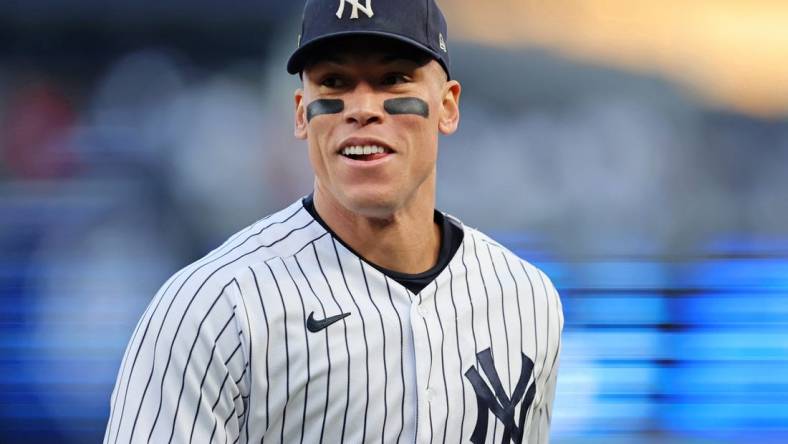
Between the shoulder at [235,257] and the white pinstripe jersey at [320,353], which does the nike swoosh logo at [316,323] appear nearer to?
the white pinstripe jersey at [320,353]

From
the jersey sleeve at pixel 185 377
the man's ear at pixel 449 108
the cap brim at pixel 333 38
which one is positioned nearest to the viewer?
the jersey sleeve at pixel 185 377

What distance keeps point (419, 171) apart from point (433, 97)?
16cm

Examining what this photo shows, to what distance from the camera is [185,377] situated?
5.89ft

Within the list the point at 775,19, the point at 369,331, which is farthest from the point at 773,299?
the point at 369,331

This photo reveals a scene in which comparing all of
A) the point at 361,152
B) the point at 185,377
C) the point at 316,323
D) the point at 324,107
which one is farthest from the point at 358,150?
the point at 185,377

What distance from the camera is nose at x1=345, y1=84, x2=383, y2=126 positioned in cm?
196

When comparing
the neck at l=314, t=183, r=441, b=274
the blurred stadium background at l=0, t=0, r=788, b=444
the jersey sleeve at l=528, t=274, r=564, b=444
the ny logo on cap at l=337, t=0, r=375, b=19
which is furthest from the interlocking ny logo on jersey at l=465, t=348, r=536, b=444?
the blurred stadium background at l=0, t=0, r=788, b=444

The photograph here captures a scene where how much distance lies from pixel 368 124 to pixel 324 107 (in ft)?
0.31

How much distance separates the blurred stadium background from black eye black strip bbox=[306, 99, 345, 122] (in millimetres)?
2309

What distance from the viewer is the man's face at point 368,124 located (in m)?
1.97

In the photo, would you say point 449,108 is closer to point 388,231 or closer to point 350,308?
point 388,231

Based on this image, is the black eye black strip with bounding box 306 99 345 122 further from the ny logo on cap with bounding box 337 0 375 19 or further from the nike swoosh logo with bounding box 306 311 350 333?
the nike swoosh logo with bounding box 306 311 350 333

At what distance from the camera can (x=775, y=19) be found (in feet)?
14.1

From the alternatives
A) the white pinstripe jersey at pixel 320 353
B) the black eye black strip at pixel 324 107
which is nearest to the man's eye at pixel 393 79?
the black eye black strip at pixel 324 107
